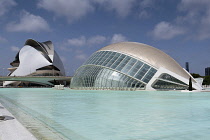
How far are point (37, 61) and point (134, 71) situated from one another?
62.2 metres

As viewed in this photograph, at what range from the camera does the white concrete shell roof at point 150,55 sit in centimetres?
3662

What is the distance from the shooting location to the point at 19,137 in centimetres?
512

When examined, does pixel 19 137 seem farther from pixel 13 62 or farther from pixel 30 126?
pixel 13 62

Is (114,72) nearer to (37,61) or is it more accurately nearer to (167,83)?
(167,83)

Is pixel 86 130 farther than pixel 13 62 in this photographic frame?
No

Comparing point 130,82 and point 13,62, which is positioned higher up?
point 13,62

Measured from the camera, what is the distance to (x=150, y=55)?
3800cm

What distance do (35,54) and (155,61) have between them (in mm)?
64551

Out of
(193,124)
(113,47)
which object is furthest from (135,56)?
(193,124)

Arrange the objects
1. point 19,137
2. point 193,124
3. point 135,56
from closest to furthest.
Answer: point 19,137, point 193,124, point 135,56

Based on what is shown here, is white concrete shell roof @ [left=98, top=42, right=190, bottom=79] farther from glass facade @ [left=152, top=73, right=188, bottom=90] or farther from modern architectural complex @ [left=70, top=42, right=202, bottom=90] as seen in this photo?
glass facade @ [left=152, top=73, right=188, bottom=90]

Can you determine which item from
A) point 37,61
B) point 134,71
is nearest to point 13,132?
point 134,71

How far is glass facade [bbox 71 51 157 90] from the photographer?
3516cm

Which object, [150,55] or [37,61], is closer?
[150,55]
